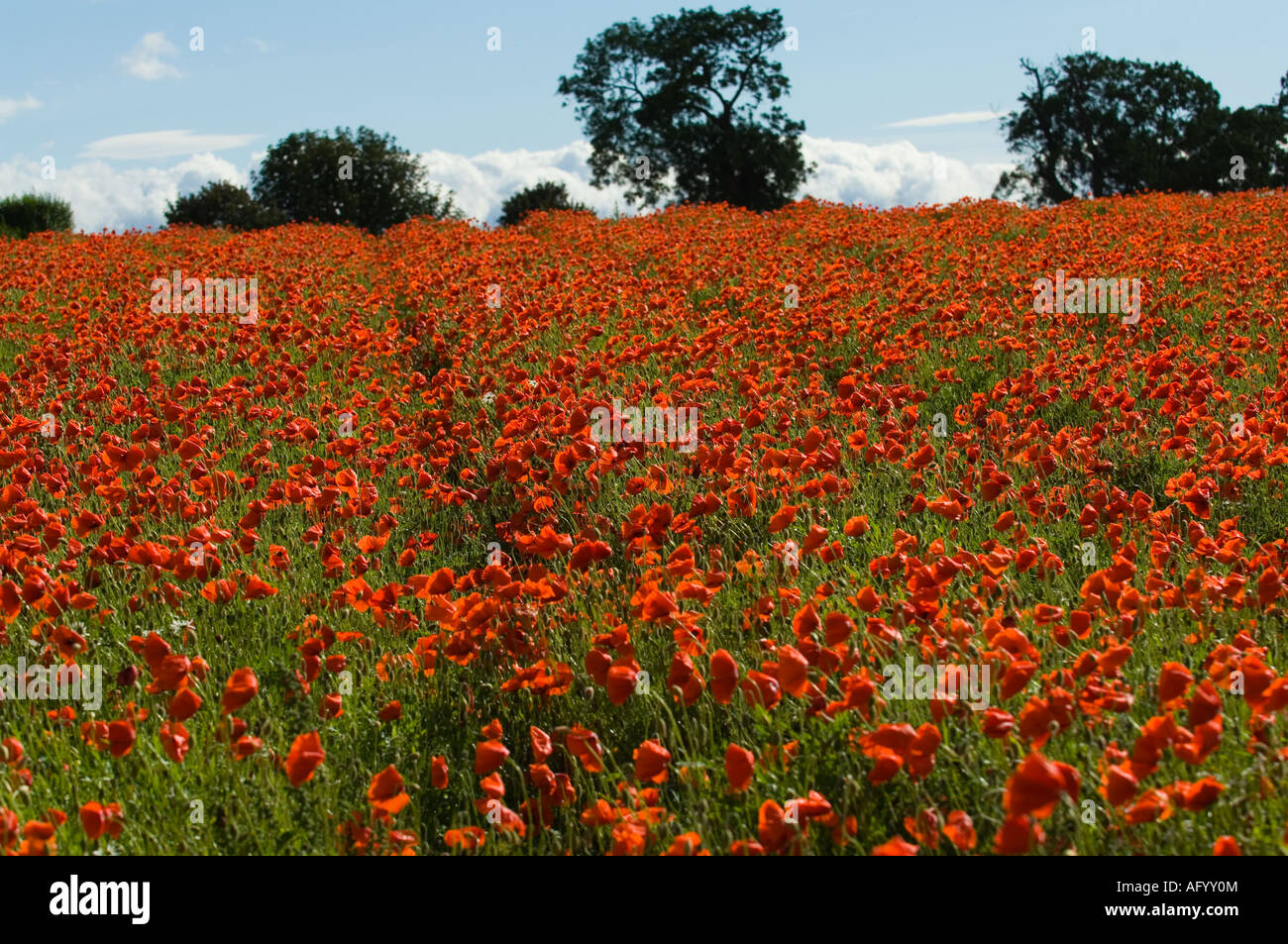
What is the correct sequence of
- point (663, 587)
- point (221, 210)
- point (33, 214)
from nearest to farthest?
point (663, 587) < point (33, 214) < point (221, 210)

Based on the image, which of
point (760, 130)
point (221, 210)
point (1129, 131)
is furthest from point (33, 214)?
point (1129, 131)

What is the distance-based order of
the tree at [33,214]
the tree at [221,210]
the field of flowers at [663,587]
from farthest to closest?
1. the tree at [221,210]
2. the tree at [33,214]
3. the field of flowers at [663,587]

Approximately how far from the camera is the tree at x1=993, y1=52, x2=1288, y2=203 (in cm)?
3553

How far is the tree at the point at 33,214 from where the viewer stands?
24.5 metres

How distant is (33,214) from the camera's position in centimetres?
2453

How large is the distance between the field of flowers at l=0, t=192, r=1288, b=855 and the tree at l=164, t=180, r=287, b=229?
21806 mm

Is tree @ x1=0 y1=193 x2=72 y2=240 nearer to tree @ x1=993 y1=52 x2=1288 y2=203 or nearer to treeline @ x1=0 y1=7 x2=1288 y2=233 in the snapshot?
treeline @ x1=0 y1=7 x2=1288 y2=233

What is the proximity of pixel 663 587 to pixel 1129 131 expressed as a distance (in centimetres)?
3796

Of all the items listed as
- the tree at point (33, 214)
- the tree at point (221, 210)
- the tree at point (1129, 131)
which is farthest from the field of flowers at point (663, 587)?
the tree at point (1129, 131)

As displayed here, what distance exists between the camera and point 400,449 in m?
6.59

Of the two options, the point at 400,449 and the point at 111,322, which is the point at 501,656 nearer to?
the point at 400,449

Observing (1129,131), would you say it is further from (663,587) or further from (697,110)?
(663,587)

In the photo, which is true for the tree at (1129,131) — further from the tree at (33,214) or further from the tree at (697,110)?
the tree at (33,214)

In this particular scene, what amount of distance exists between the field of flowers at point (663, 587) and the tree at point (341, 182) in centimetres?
2286
